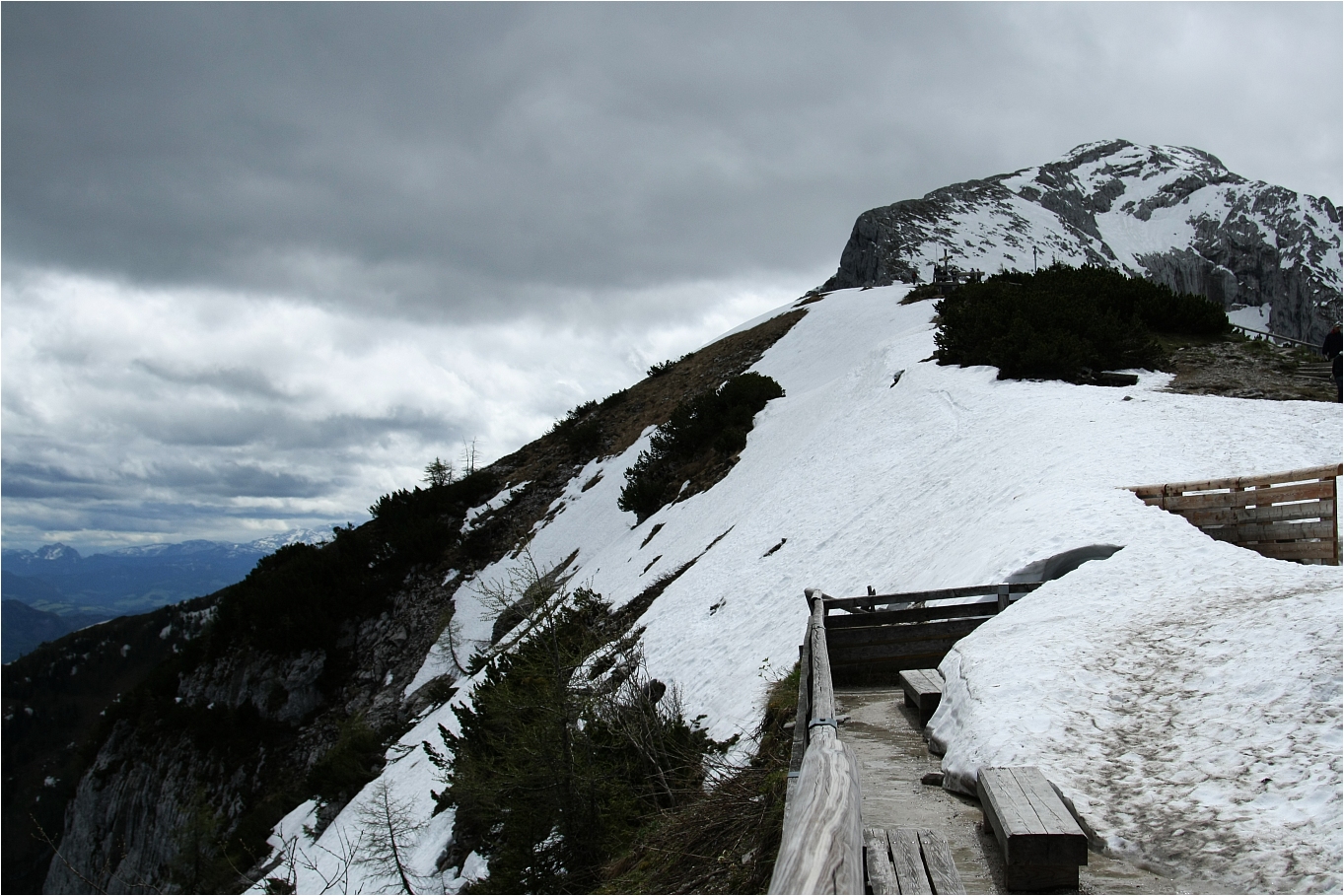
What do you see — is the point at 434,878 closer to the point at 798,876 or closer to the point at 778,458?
the point at 778,458

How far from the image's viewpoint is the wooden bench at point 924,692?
6.36 metres

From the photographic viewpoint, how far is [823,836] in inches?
94.3

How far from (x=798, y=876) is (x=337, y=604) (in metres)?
33.0

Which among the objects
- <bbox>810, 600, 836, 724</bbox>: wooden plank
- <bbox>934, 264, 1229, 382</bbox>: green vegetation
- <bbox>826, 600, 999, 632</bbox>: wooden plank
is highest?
<bbox>934, 264, 1229, 382</bbox>: green vegetation

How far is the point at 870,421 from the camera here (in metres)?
20.9

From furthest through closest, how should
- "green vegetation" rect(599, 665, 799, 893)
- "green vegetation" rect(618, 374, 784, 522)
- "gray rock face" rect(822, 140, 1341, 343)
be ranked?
"gray rock face" rect(822, 140, 1341, 343)
"green vegetation" rect(618, 374, 784, 522)
"green vegetation" rect(599, 665, 799, 893)

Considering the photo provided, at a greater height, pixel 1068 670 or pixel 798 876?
pixel 798 876

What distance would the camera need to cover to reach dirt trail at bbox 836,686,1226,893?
3.48 meters

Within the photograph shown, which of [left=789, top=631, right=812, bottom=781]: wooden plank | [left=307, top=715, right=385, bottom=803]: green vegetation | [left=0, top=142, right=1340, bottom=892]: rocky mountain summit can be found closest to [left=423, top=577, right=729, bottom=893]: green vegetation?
[left=0, top=142, right=1340, bottom=892]: rocky mountain summit

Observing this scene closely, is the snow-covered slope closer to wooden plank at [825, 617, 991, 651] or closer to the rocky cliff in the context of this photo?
wooden plank at [825, 617, 991, 651]

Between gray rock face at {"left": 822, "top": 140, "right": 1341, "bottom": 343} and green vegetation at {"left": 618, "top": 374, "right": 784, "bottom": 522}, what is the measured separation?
36997mm

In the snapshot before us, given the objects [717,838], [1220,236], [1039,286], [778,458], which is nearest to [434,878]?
[717,838]

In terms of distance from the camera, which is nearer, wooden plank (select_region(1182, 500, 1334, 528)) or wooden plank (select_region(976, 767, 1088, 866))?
wooden plank (select_region(976, 767, 1088, 866))

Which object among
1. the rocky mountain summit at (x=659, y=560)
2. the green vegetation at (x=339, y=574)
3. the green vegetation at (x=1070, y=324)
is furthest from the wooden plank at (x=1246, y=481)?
the green vegetation at (x=339, y=574)
